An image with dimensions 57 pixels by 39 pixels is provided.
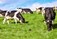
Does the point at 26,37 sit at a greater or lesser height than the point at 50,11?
lesser

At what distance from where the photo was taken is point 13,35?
1700cm

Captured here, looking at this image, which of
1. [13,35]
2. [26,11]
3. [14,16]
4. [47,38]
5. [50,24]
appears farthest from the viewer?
[26,11]

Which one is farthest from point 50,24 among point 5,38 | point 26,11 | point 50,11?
point 26,11

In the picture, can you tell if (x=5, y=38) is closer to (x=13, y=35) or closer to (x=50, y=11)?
(x=13, y=35)

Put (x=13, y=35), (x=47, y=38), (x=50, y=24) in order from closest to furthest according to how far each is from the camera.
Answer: (x=47, y=38)
(x=13, y=35)
(x=50, y=24)

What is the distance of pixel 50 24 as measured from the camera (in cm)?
1872

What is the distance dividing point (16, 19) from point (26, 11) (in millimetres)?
23655

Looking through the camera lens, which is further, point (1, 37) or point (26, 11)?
point (26, 11)

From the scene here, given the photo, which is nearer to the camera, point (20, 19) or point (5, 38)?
point (5, 38)

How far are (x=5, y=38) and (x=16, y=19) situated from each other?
894cm

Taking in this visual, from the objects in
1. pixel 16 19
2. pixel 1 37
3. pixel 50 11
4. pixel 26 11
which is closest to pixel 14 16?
pixel 16 19

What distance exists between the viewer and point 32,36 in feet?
53.4

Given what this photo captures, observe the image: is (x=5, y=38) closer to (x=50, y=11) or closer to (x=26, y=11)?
(x=50, y=11)

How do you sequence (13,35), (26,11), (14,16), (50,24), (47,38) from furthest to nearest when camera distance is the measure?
(26,11) < (14,16) < (50,24) < (13,35) < (47,38)
